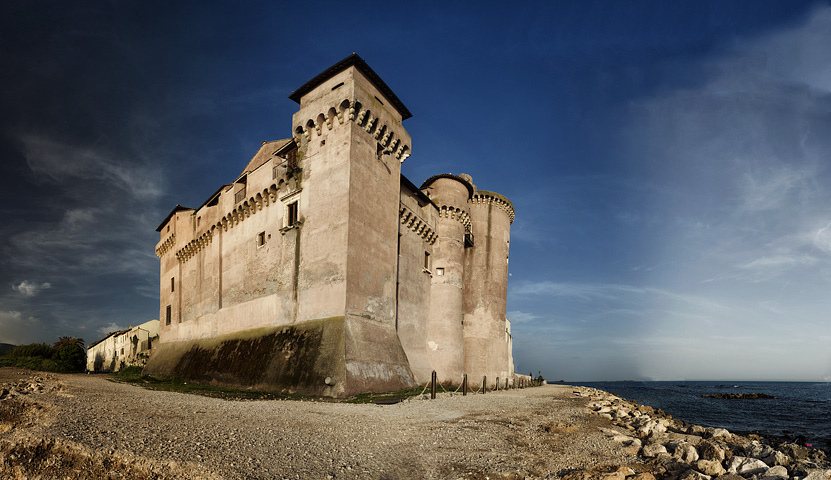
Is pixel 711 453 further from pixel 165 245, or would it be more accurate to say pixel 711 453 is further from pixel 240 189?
pixel 165 245

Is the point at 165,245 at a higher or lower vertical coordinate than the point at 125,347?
higher

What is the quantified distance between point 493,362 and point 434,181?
13.5 meters

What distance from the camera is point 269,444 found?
6668 mm

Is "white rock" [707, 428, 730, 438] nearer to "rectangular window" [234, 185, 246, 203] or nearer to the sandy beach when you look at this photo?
the sandy beach

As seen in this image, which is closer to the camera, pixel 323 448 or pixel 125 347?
pixel 323 448

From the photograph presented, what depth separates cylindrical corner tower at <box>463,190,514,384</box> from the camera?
2986cm

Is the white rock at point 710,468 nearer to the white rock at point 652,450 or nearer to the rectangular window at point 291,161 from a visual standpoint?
the white rock at point 652,450

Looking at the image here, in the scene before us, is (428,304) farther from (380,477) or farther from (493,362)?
(380,477)

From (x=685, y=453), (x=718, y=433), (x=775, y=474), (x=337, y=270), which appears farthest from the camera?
(x=337, y=270)

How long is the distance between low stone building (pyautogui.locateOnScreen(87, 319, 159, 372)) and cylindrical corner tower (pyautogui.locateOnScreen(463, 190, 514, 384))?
31.8 metres

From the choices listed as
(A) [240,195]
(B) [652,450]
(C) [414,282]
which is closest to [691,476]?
(B) [652,450]

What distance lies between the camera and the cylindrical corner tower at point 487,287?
1176 inches

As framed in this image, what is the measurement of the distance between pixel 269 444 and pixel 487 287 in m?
25.7

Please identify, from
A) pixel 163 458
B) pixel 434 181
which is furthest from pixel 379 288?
pixel 163 458
